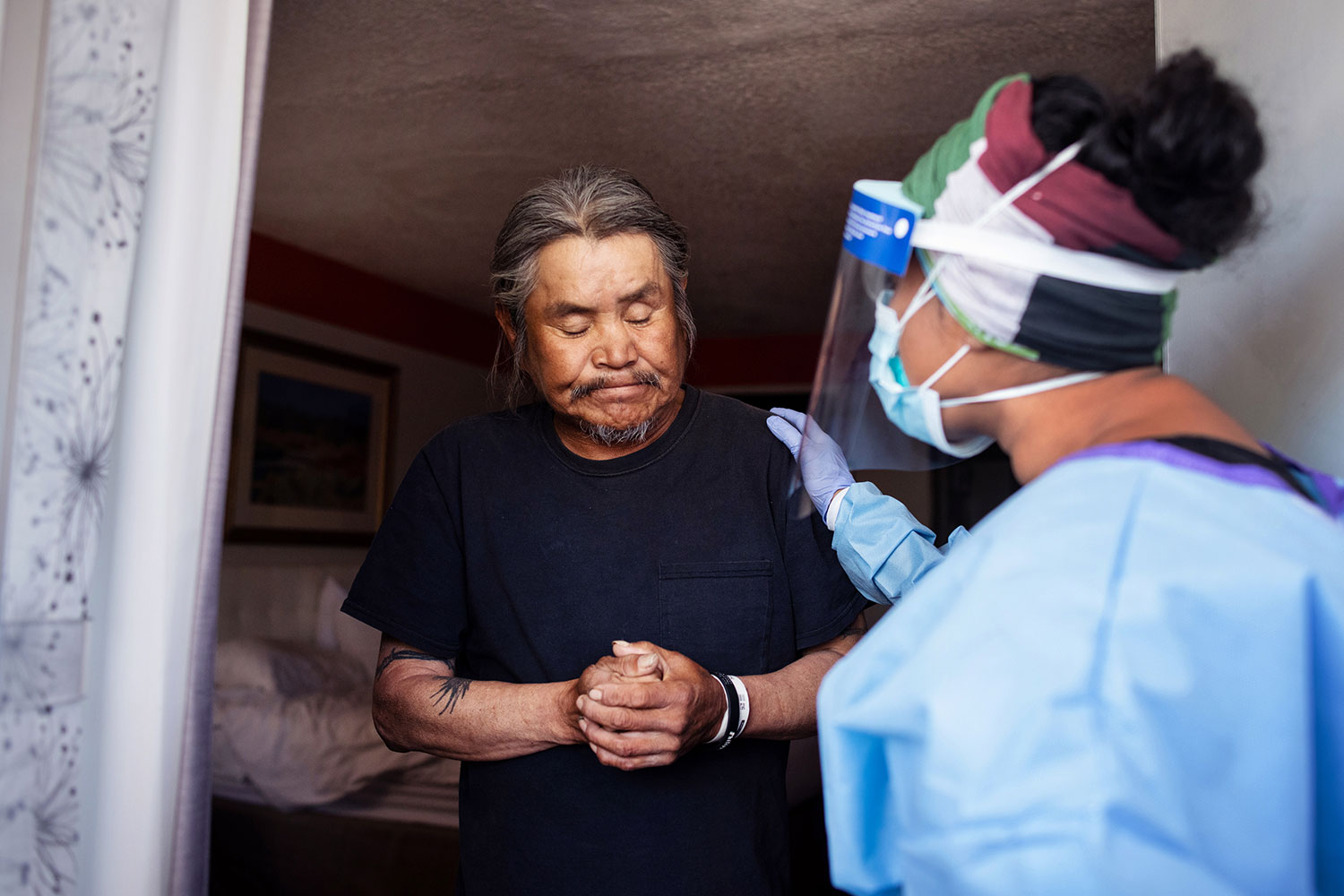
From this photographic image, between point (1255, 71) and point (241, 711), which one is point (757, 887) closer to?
point (1255, 71)

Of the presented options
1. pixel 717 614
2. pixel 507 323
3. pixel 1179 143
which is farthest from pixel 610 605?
pixel 1179 143

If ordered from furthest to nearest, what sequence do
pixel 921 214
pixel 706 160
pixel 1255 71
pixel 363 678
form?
1. pixel 363 678
2. pixel 706 160
3. pixel 1255 71
4. pixel 921 214

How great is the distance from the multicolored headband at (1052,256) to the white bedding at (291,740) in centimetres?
294

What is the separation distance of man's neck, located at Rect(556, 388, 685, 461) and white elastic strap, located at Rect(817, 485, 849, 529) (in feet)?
1.00

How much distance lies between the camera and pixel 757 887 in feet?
4.71

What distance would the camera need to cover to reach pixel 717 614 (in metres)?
1.51

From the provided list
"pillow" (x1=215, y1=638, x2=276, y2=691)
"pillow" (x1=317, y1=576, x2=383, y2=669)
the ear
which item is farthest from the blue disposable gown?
"pillow" (x1=317, y1=576, x2=383, y2=669)

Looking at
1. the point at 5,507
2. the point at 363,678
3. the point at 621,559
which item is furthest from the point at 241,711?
the point at 5,507

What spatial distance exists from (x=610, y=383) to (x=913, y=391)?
61 centimetres

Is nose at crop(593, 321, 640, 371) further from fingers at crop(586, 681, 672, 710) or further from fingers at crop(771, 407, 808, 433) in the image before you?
fingers at crop(586, 681, 672, 710)

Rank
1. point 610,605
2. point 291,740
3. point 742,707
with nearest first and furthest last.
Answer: point 742,707, point 610,605, point 291,740

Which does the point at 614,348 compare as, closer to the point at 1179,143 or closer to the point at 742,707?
the point at 742,707

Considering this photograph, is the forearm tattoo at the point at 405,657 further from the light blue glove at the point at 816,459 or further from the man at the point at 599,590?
the light blue glove at the point at 816,459

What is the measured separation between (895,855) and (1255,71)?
3.99 ft
